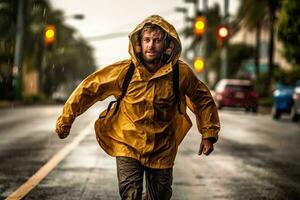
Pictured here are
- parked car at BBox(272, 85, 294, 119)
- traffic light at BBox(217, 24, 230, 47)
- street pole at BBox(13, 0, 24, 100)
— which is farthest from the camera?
street pole at BBox(13, 0, 24, 100)

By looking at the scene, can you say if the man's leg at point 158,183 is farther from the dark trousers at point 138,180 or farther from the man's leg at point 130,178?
the man's leg at point 130,178

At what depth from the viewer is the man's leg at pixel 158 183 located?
18.1 feet

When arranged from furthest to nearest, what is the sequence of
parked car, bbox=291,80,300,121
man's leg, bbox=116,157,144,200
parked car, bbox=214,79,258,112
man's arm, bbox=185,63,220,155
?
parked car, bbox=214,79,258,112
parked car, bbox=291,80,300,121
man's arm, bbox=185,63,220,155
man's leg, bbox=116,157,144,200

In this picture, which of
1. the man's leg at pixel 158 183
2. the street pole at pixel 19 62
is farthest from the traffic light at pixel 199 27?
the man's leg at pixel 158 183

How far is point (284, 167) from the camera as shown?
464 inches

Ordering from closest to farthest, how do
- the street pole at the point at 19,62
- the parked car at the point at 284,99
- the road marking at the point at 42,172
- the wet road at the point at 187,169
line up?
the road marking at the point at 42,172 < the wet road at the point at 187,169 < the parked car at the point at 284,99 < the street pole at the point at 19,62

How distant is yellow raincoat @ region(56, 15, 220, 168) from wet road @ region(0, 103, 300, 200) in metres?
2.78

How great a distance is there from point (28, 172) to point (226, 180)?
8.52ft

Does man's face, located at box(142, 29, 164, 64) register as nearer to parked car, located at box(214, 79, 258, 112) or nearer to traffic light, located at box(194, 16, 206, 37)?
traffic light, located at box(194, 16, 206, 37)

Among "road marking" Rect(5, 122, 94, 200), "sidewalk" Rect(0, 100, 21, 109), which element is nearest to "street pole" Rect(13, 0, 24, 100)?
"sidewalk" Rect(0, 100, 21, 109)

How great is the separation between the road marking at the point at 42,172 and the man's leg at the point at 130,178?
117 inches

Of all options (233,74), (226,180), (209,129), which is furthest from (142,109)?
(233,74)

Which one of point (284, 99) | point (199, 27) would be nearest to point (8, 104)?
point (199, 27)

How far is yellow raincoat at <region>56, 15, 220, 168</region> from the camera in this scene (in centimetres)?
538
